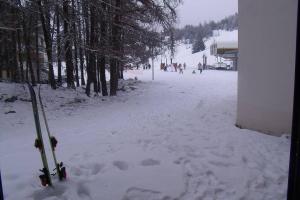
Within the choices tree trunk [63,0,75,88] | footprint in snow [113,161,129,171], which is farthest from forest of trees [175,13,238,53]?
footprint in snow [113,161,129,171]

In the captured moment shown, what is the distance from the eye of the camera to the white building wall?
627 cm

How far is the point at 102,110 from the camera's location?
511 inches

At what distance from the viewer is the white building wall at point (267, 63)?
20.6 ft

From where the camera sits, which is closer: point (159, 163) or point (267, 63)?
point (159, 163)

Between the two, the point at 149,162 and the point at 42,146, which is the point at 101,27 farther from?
the point at 42,146

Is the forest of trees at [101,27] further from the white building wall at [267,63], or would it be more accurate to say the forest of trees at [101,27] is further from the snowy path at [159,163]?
the white building wall at [267,63]

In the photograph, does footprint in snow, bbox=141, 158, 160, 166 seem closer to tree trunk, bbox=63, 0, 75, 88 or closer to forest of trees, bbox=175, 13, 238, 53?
tree trunk, bbox=63, 0, 75, 88

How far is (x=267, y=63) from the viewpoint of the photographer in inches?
265

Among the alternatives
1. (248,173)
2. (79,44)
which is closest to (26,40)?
(79,44)

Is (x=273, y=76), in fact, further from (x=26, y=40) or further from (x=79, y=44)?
(x=26, y=40)

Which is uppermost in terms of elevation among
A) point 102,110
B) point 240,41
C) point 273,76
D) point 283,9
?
point 283,9

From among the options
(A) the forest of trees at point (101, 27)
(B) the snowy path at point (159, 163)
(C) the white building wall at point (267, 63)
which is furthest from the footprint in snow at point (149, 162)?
(A) the forest of trees at point (101, 27)

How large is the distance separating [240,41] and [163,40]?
8.65 m

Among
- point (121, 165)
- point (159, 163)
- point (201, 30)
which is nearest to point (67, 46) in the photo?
point (121, 165)
